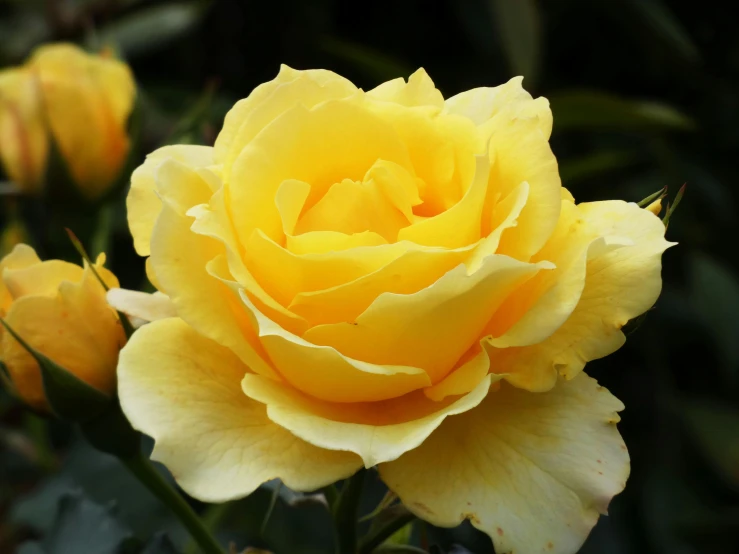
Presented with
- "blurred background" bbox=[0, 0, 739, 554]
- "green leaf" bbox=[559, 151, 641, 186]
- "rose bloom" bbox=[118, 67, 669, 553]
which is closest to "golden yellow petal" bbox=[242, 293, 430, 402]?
"rose bloom" bbox=[118, 67, 669, 553]

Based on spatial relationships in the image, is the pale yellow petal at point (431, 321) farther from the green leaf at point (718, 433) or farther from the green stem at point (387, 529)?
the green leaf at point (718, 433)

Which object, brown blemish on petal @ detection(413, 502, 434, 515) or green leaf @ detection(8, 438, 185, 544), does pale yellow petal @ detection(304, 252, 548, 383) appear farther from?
green leaf @ detection(8, 438, 185, 544)

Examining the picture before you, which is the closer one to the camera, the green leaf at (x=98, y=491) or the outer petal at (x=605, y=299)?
the outer petal at (x=605, y=299)

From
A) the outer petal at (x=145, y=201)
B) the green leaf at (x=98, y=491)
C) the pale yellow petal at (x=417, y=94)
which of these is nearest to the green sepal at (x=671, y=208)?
the pale yellow petal at (x=417, y=94)

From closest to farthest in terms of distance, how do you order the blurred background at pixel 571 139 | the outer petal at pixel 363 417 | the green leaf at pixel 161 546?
the outer petal at pixel 363 417, the green leaf at pixel 161 546, the blurred background at pixel 571 139

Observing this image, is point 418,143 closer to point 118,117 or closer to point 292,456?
point 292,456

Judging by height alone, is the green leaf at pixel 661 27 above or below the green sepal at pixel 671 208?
below
